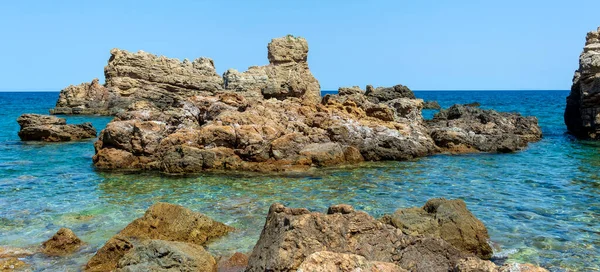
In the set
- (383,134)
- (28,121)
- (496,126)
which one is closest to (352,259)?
(383,134)

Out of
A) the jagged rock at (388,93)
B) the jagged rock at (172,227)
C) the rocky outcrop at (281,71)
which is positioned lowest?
the jagged rock at (172,227)

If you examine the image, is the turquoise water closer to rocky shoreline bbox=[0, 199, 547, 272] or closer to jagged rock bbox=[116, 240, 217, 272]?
rocky shoreline bbox=[0, 199, 547, 272]

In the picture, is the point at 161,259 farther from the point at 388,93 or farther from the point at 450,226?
the point at 388,93

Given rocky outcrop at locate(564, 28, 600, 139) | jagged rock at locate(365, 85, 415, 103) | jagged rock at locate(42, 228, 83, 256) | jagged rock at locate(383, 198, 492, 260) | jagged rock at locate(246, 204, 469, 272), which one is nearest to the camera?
jagged rock at locate(246, 204, 469, 272)

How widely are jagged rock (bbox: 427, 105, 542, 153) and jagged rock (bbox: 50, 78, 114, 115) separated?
43.9 m

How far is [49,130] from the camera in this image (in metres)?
31.8

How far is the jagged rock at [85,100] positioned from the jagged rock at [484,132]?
43.9m

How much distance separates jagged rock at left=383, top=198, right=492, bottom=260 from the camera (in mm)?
9679

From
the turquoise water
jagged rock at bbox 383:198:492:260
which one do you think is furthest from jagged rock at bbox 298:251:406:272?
the turquoise water

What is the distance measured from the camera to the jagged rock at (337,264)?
5.39 metres

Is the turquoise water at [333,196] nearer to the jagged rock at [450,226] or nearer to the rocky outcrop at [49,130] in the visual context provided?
the jagged rock at [450,226]

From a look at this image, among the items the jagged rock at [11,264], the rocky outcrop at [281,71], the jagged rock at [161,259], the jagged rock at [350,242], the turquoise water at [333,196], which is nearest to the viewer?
the jagged rock at [350,242]

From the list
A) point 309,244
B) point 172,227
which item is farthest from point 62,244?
point 309,244

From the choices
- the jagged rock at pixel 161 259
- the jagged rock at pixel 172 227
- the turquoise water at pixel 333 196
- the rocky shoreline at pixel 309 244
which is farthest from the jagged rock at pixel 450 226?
the jagged rock at pixel 172 227
